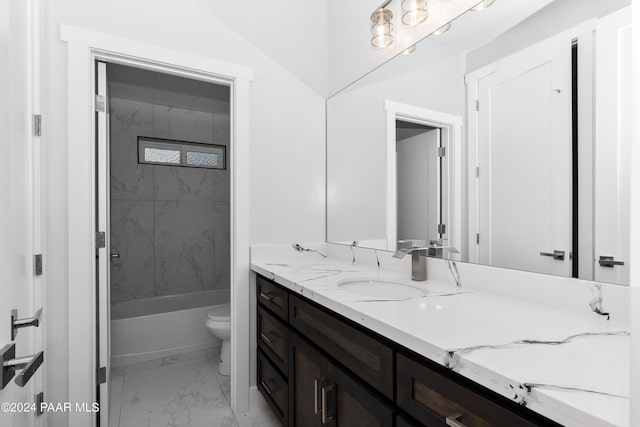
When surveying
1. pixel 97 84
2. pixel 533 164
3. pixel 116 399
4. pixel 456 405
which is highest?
pixel 97 84

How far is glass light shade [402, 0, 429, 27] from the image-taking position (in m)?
1.53

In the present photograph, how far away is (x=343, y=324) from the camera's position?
1.04 meters

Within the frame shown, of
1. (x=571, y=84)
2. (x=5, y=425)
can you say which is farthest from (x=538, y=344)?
(x=5, y=425)

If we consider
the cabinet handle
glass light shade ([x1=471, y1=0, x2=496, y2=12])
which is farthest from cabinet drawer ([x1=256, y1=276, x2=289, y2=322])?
glass light shade ([x1=471, y1=0, x2=496, y2=12])

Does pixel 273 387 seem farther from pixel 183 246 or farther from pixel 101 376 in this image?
pixel 183 246

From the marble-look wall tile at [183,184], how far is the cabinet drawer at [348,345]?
249 centimetres

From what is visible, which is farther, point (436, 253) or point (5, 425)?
point (436, 253)

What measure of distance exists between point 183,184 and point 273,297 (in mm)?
2312

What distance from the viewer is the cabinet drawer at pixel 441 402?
1.96 feet

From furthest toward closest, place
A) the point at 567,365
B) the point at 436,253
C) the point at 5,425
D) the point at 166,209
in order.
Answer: the point at 166,209 < the point at 436,253 < the point at 5,425 < the point at 567,365

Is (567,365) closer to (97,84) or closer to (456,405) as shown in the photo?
(456,405)

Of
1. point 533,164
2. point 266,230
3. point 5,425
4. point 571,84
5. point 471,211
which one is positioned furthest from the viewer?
point 266,230

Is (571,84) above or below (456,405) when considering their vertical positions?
above

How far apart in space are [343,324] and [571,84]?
104cm
